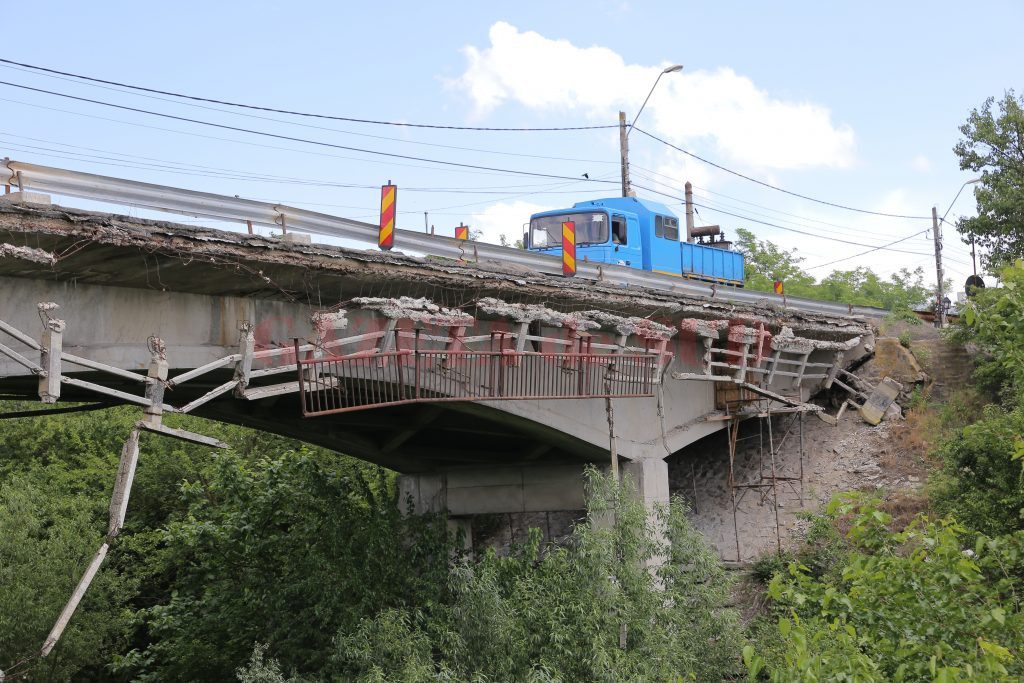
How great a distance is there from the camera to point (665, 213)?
30.2 meters

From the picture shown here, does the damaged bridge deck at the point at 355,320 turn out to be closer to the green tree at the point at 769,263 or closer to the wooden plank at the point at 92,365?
the wooden plank at the point at 92,365

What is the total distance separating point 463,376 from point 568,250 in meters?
5.43

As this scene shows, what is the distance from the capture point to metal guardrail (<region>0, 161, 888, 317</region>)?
11.4 m

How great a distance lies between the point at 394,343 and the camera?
48.1 feet

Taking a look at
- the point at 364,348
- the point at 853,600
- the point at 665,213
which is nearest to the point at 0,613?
the point at 364,348

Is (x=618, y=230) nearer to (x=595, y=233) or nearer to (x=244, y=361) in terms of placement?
(x=595, y=233)

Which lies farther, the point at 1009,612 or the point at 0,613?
the point at 0,613

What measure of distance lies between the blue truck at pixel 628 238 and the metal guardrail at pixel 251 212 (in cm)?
694

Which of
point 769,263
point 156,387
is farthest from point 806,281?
point 156,387

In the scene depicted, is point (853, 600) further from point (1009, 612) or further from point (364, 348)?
point (364, 348)

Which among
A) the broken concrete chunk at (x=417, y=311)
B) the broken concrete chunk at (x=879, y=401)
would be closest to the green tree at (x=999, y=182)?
the broken concrete chunk at (x=879, y=401)

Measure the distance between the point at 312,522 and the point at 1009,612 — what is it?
44.0 feet

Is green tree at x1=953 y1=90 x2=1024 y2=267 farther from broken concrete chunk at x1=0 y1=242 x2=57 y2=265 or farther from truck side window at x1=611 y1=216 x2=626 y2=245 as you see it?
broken concrete chunk at x1=0 y1=242 x2=57 y2=265

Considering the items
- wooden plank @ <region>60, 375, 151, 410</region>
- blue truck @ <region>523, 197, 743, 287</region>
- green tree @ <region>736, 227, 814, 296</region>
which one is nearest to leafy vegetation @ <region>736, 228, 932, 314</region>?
green tree @ <region>736, 227, 814, 296</region>
